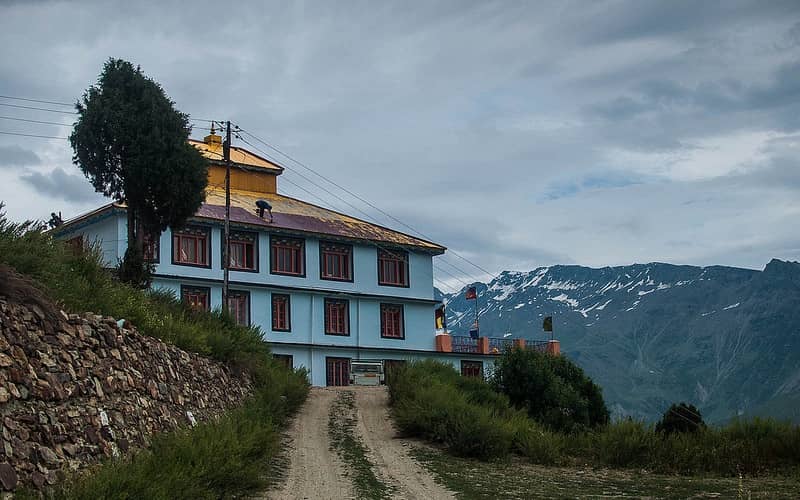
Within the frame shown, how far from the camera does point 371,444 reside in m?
28.0

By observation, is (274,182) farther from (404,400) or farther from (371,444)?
(371,444)

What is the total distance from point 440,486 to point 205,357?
31.0 feet

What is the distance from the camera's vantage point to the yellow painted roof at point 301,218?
52.0 m

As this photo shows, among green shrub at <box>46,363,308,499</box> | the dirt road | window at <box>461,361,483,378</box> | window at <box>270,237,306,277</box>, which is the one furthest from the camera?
window at <box>461,361,483,378</box>

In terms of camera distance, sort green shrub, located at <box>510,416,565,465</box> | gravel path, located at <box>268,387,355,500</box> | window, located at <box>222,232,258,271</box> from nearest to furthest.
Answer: gravel path, located at <box>268,387,355,500</box> < green shrub, located at <box>510,416,565,465</box> < window, located at <box>222,232,258,271</box>

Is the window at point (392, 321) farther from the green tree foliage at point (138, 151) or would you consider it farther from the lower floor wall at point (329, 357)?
the green tree foliage at point (138, 151)

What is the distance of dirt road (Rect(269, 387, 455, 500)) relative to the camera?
65.2 feet

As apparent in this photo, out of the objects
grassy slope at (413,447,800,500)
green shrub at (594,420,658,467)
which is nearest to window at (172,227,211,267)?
grassy slope at (413,447,800,500)

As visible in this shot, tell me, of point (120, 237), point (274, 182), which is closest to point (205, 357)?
point (120, 237)

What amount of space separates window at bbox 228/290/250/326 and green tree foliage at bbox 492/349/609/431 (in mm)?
14631

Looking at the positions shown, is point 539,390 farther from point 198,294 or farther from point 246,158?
point 246,158

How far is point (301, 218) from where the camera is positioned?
55.6 meters

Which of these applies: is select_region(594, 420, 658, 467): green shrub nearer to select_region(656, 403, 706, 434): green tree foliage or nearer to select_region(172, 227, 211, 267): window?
select_region(656, 403, 706, 434): green tree foliage

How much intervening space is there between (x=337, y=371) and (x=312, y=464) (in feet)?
98.8
